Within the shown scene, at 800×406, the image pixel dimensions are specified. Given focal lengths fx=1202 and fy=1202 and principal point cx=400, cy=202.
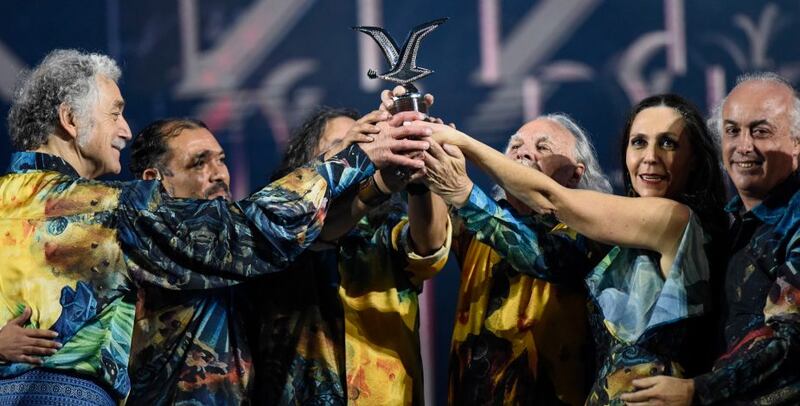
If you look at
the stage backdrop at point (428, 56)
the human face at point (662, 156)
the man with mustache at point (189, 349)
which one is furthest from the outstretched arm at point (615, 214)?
the stage backdrop at point (428, 56)

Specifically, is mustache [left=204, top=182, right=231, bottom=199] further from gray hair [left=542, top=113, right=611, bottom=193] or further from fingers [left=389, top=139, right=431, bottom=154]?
gray hair [left=542, top=113, right=611, bottom=193]

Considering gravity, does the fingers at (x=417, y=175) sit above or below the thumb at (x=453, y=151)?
below

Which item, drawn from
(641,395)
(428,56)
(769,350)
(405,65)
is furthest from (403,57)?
(428,56)

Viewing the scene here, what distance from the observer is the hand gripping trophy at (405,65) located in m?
2.76

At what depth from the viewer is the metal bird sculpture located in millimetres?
2754

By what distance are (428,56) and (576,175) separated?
1.11 meters

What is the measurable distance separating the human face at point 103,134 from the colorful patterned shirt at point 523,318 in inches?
32.2

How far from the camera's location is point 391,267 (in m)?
2.88

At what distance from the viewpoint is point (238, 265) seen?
261 cm

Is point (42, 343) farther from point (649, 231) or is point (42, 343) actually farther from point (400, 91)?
point (649, 231)

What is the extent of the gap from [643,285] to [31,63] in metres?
2.51

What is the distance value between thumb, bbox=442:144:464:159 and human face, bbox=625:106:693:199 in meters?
0.40

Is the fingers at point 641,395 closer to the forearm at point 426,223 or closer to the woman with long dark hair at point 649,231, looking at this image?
the woman with long dark hair at point 649,231

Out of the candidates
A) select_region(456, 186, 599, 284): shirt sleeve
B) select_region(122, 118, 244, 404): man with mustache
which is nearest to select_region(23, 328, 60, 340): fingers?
select_region(122, 118, 244, 404): man with mustache
